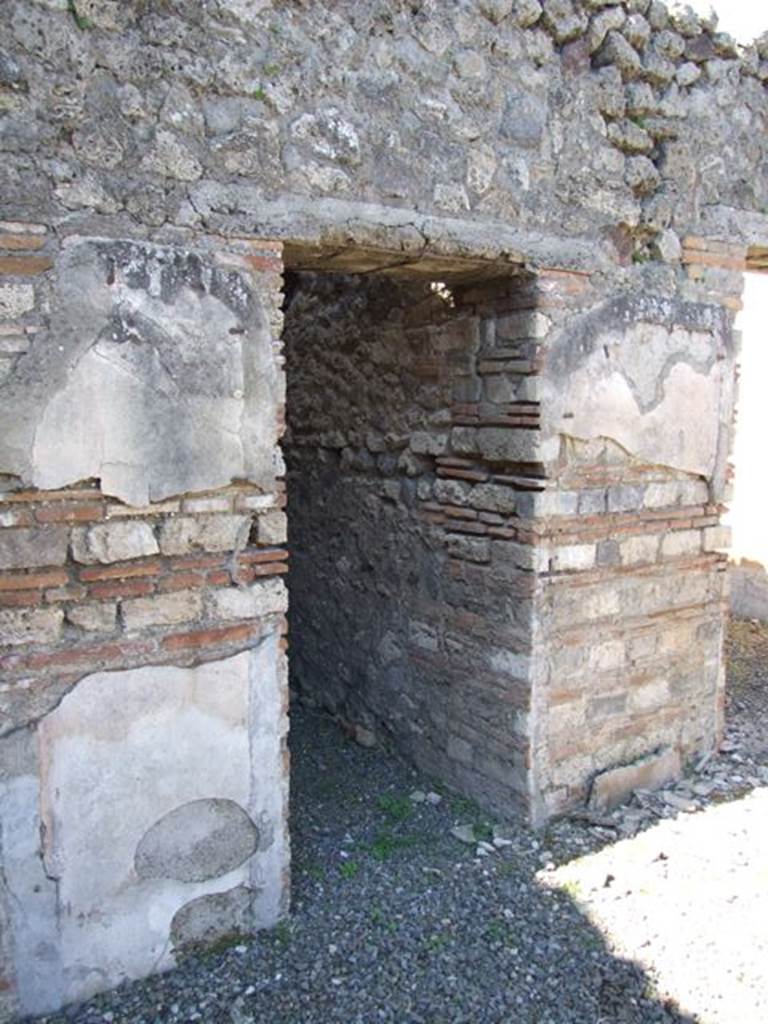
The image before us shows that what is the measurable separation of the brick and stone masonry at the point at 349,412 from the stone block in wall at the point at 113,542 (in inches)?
0.5

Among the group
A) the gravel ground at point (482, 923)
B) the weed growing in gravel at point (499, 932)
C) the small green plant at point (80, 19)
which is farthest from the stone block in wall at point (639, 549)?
the small green plant at point (80, 19)

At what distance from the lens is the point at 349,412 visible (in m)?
4.71

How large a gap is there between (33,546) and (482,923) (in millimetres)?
2097

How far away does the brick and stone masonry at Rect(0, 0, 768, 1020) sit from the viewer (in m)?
2.68

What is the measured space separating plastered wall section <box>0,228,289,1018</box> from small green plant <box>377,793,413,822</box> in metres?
0.98

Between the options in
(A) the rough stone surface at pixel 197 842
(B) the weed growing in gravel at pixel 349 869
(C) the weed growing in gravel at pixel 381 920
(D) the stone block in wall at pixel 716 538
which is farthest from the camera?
(D) the stone block in wall at pixel 716 538

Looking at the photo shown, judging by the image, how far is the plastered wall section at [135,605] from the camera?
8.64 feet

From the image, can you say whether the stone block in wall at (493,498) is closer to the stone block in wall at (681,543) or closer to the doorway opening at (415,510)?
the doorway opening at (415,510)

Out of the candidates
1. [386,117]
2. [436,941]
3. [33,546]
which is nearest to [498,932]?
[436,941]

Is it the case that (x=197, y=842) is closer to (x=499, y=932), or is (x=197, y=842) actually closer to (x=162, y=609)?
(x=162, y=609)

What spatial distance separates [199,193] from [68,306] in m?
0.59

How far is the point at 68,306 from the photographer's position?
2.63 metres

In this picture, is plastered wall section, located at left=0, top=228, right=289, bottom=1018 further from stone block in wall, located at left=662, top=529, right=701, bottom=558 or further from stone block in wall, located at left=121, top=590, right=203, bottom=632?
stone block in wall, located at left=662, top=529, right=701, bottom=558

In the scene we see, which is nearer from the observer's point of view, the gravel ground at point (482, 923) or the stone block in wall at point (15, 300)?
the stone block in wall at point (15, 300)
